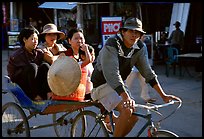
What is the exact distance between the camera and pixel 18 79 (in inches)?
196

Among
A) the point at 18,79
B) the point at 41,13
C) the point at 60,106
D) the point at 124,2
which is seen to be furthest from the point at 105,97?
the point at 41,13

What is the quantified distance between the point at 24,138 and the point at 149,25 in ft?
38.7

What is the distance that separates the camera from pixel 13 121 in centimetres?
530

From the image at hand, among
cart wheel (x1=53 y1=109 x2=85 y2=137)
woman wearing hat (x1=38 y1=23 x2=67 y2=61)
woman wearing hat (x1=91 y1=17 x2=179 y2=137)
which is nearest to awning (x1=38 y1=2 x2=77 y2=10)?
woman wearing hat (x1=38 y1=23 x2=67 y2=61)

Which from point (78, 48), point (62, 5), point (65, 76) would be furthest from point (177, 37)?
point (65, 76)

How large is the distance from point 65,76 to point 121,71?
61cm

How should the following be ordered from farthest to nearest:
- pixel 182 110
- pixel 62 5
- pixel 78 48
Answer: pixel 62 5, pixel 182 110, pixel 78 48

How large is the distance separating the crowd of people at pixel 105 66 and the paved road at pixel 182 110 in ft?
3.65

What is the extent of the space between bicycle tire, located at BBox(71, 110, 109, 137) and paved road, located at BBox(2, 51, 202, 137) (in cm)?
82

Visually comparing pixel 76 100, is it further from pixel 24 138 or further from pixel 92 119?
pixel 24 138

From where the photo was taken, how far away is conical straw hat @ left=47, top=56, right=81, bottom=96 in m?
4.34

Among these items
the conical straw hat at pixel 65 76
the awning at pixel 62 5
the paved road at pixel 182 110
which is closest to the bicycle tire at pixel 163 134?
the conical straw hat at pixel 65 76

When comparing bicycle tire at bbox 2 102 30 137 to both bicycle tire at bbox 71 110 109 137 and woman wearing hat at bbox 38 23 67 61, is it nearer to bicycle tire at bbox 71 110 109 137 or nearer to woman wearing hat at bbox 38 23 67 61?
bicycle tire at bbox 71 110 109 137

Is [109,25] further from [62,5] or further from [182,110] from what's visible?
[182,110]
